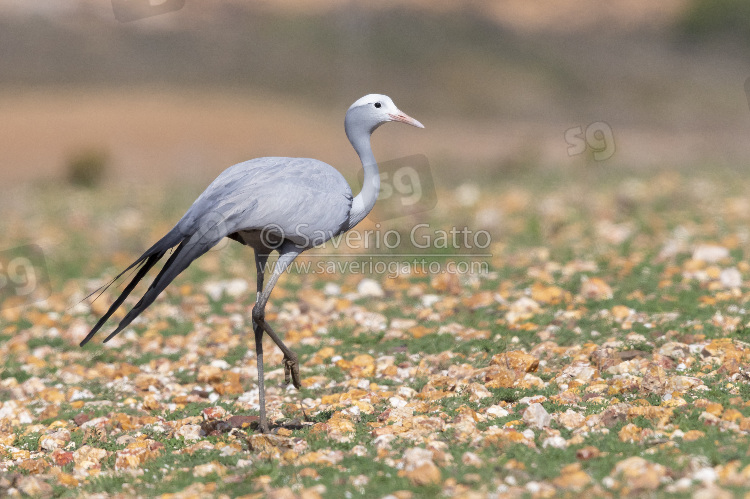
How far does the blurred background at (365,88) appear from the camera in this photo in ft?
61.4

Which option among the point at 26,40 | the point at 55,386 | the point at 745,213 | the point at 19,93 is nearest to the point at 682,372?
the point at 55,386

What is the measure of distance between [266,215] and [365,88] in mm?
33053

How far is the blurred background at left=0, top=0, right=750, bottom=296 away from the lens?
18719mm

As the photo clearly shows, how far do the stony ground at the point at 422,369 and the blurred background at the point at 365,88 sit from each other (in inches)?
172

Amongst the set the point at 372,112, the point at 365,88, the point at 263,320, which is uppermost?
the point at 365,88

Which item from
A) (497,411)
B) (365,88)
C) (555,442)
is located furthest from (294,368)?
(365,88)

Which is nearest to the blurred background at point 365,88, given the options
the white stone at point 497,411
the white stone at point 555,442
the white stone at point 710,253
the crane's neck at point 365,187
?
the white stone at point 710,253

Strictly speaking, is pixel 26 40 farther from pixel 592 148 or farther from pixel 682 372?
pixel 682 372

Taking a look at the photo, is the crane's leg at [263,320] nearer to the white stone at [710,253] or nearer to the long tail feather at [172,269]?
the long tail feather at [172,269]

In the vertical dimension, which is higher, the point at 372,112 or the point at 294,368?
the point at 372,112

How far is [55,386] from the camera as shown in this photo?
7.38 metres

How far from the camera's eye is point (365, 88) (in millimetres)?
38219

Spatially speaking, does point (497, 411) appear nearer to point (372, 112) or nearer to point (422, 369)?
point (422, 369)

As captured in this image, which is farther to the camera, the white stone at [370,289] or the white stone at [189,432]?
the white stone at [370,289]
